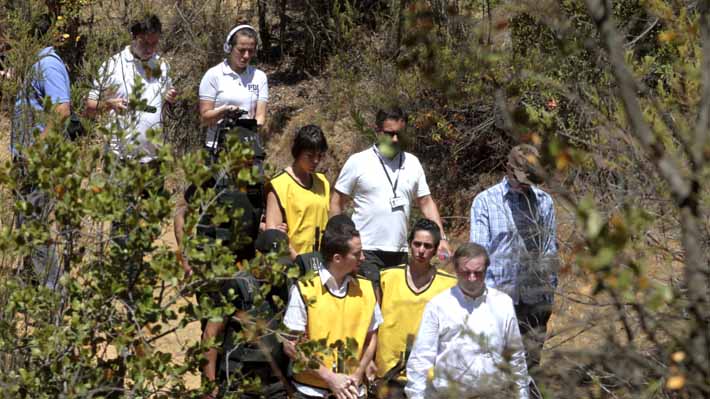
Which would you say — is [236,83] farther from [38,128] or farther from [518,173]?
[38,128]

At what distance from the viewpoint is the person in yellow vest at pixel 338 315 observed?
5.35 metres

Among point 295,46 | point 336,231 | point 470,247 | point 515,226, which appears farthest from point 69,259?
point 295,46

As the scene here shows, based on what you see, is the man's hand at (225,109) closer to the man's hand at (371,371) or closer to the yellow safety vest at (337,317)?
the yellow safety vest at (337,317)

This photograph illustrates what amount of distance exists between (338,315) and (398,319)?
1.49ft

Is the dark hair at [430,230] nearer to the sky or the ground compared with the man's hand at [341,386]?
nearer to the sky

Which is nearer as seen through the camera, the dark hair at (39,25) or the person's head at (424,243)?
the dark hair at (39,25)

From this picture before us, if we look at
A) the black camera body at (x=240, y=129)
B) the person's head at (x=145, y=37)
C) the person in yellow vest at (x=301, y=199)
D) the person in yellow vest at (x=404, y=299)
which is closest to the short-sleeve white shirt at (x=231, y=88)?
the black camera body at (x=240, y=129)

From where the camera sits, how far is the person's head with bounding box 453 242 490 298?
529 centimetres

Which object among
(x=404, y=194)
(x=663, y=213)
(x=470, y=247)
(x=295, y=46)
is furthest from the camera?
(x=295, y=46)

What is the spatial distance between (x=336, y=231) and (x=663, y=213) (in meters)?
2.08

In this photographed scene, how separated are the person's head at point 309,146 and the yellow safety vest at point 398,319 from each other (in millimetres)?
1003

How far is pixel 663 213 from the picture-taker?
12.4 ft

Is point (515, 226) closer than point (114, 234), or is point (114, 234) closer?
point (114, 234)

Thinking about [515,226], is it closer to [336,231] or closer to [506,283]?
[506,283]
